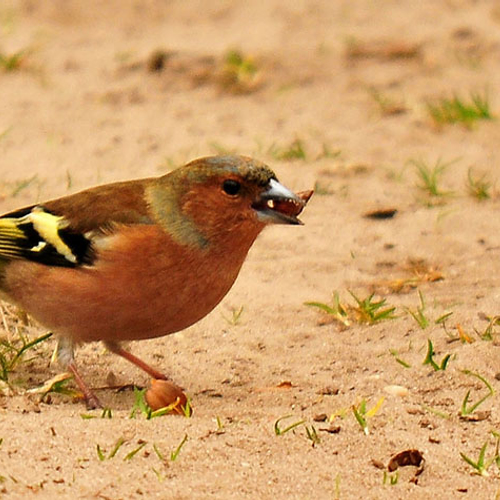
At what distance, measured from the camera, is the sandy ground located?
416cm

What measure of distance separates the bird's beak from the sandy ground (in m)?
0.76

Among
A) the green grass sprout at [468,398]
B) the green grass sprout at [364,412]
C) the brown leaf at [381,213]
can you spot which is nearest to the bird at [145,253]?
the green grass sprout at [364,412]

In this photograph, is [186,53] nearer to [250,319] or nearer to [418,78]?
[418,78]

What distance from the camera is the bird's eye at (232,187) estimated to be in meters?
4.90

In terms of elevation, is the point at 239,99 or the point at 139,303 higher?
the point at 139,303

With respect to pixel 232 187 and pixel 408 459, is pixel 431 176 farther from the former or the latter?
pixel 408 459

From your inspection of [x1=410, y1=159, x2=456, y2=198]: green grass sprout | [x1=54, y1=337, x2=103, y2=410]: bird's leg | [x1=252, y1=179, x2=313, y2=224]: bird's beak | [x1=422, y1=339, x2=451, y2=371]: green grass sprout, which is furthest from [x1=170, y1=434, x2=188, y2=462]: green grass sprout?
[x1=410, y1=159, x2=456, y2=198]: green grass sprout

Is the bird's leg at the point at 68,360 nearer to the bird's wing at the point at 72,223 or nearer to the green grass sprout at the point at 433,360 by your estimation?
the bird's wing at the point at 72,223

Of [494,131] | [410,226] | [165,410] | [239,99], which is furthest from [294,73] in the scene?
[165,410]

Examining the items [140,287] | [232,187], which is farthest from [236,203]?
[140,287]

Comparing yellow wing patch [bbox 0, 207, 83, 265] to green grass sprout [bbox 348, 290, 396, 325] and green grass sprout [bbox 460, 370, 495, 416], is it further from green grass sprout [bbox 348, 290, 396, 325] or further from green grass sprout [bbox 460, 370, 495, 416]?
green grass sprout [bbox 460, 370, 495, 416]

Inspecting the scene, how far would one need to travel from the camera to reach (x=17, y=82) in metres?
9.20

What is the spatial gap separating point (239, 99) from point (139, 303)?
15.4ft

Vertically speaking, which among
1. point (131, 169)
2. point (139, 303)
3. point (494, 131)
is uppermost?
point (139, 303)
